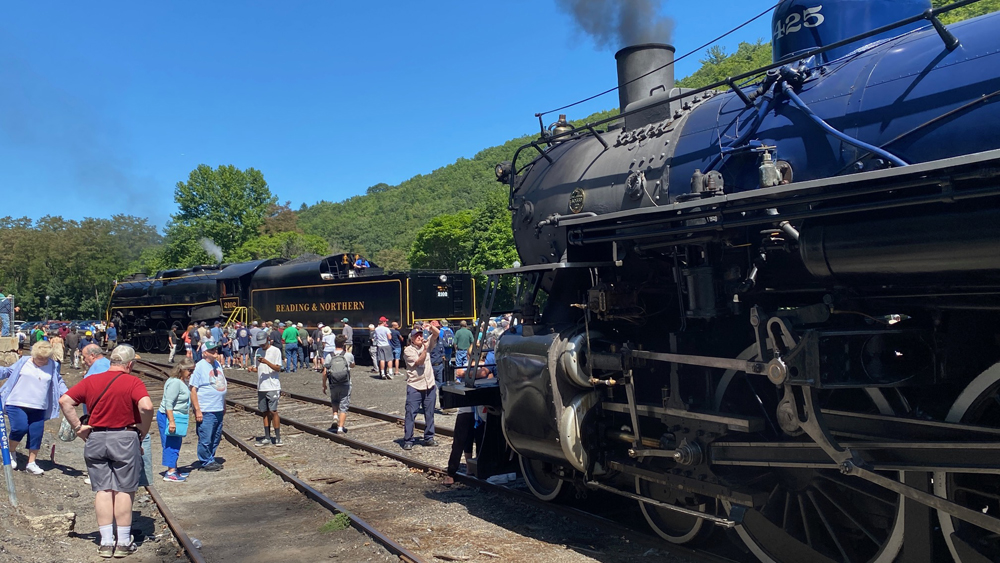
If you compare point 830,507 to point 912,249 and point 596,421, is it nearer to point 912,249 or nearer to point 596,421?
point 596,421

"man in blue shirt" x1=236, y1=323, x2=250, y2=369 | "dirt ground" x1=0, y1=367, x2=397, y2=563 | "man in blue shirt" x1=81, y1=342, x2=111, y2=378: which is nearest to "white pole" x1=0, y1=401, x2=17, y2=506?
"dirt ground" x1=0, y1=367, x2=397, y2=563

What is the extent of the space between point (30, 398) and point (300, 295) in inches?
677

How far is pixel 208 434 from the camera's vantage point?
9.56 m

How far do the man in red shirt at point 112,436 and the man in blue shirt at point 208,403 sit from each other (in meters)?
3.22

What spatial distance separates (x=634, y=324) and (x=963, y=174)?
112 inches

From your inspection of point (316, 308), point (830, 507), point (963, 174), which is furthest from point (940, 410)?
point (316, 308)

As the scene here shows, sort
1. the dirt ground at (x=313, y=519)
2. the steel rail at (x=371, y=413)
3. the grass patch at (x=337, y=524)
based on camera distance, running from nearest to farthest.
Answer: the dirt ground at (x=313, y=519)
the grass patch at (x=337, y=524)
the steel rail at (x=371, y=413)

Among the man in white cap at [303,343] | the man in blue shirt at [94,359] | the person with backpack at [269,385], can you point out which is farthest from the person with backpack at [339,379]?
the man in white cap at [303,343]

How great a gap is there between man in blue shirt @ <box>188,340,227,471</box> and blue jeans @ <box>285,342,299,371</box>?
1235 cm

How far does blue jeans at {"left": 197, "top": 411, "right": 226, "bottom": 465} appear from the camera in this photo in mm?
9516

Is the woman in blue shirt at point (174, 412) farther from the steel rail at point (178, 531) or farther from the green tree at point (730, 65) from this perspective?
the green tree at point (730, 65)

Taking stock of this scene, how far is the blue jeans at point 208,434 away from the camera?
9.52 metres

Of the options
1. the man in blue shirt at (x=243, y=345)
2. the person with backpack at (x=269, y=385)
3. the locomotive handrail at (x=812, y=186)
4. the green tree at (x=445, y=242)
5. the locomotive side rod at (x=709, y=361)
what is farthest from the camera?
the green tree at (x=445, y=242)

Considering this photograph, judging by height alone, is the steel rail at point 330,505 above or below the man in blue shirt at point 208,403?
below
